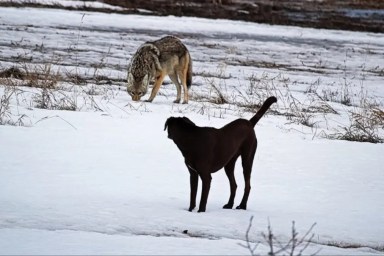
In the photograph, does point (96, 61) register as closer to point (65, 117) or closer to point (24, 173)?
point (65, 117)

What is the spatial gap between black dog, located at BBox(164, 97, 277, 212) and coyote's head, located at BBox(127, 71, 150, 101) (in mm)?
6811

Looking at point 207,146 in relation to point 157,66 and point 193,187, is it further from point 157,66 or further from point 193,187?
point 157,66

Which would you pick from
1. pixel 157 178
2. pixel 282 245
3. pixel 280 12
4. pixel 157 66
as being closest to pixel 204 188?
pixel 282 245

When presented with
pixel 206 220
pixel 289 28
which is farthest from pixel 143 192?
pixel 289 28

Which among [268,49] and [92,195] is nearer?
[92,195]

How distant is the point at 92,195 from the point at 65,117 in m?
3.50

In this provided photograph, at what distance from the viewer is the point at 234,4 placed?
4853 centimetres

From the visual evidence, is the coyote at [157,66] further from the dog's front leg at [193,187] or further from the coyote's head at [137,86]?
the dog's front leg at [193,187]

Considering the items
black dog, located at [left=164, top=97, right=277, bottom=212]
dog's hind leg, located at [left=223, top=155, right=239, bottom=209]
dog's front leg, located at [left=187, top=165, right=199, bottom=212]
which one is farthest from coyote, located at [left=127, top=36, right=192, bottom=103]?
dog's front leg, located at [left=187, top=165, right=199, bottom=212]

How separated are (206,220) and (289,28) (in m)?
29.8

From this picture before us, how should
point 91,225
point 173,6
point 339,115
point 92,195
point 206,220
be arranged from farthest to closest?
point 173,6 → point 339,115 → point 92,195 → point 206,220 → point 91,225


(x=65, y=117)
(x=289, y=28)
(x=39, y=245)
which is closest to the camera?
(x=39, y=245)

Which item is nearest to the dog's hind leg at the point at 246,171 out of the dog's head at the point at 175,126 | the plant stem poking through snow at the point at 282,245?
the dog's head at the point at 175,126

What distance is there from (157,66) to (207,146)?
744 centimetres
